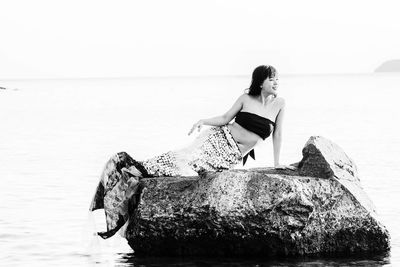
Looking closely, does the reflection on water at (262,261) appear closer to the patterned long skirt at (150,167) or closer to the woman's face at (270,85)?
the patterned long skirt at (150,167)

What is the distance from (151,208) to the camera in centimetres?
1123

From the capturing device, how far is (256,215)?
10906mm

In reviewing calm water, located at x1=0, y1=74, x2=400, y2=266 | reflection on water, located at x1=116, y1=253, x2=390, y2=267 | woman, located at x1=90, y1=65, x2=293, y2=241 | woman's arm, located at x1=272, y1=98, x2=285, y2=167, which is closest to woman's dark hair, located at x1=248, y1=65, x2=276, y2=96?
woman, located at x1=90, y1=65, x2=293, y2=241

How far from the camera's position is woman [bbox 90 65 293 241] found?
1151cm

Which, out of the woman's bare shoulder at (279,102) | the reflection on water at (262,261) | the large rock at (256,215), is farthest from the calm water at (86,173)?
the woman's bare shoulder at (279,102)

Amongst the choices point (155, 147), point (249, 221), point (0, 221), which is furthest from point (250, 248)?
point (155, 147)

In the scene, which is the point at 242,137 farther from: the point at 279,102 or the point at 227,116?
the point at 279,102

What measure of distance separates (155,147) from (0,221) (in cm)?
1890

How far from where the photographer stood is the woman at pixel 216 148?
11.5 metres

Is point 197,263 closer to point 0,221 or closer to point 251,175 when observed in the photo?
point 251,175

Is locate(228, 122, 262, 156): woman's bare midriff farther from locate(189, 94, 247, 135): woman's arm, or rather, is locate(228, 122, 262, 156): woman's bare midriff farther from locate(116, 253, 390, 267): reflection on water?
locate(116, 253, 390, 267): reflection on water

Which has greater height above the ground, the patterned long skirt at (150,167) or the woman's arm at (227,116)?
the woman's arm at (227,116)

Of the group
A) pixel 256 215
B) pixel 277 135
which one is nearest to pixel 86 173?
pixel 277 135

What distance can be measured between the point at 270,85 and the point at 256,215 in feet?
6.31
